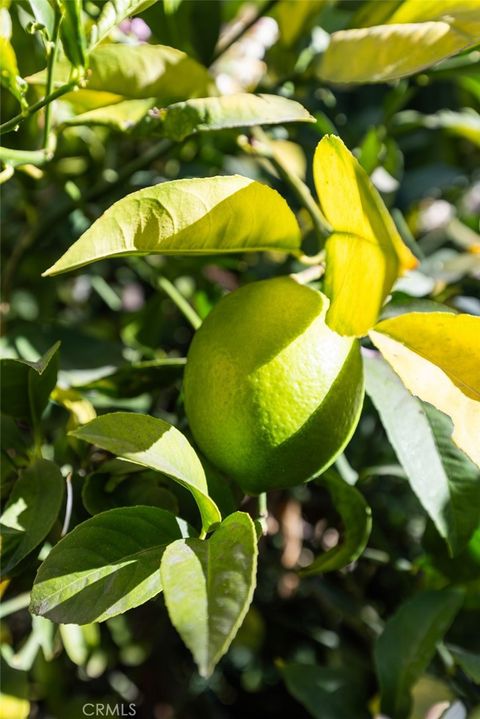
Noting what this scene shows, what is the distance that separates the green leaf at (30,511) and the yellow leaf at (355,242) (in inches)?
9.5

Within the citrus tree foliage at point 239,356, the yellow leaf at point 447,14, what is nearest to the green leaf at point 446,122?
the citrus tree foliage at point 239,356

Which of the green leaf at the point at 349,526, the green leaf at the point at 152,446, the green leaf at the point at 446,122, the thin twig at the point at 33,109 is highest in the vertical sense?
the thin twig at the point at 33,109

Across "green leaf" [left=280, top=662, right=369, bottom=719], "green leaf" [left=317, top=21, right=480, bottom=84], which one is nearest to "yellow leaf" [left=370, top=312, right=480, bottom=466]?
"green leaf" [left=317, top=21, right=480, bottom=84]

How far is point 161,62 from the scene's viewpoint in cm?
65

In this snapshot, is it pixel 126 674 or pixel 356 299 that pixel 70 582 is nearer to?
pixel 356 299

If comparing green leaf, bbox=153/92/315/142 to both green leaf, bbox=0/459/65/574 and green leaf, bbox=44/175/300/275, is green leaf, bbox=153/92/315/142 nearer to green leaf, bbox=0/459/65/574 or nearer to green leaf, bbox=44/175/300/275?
green leaf, bbox=44/175/300/275

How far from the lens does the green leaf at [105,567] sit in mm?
452

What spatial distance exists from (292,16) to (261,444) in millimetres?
582

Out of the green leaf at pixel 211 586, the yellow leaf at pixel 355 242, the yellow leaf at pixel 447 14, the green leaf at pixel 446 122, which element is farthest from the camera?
the green leaf at pixel 446 122

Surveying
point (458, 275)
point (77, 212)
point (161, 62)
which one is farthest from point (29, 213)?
point (458, 275)

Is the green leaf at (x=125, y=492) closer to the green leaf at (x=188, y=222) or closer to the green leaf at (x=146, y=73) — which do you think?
the green leaf at (x=188, y=222)

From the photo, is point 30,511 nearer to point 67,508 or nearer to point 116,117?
point 67,508

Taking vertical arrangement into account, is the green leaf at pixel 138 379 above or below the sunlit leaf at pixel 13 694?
above

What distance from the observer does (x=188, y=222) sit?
1.60ft
